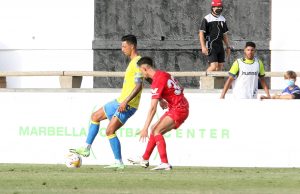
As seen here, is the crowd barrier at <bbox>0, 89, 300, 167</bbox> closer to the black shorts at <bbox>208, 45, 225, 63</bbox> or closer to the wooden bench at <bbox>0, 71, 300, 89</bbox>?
the wooden bench at <bbox>0, 71, 300, 89</bbox>

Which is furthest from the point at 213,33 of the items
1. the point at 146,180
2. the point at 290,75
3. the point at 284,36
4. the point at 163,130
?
the point at 146,180

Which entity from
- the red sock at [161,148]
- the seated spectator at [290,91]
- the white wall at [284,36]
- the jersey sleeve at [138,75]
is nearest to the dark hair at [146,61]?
the jersey sleeve at [138,75]

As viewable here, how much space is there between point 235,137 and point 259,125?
16.9 inches

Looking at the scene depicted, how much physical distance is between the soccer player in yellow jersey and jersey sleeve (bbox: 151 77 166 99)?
22.4 inches

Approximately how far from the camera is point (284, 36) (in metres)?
30.6

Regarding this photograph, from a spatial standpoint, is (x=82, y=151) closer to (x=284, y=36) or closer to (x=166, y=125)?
(x=166, y=125)

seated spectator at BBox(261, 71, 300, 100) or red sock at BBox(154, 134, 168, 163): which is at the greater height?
seated spectator at BBox(261, 71, 300, 100)

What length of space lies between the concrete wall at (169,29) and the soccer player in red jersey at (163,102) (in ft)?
37.6

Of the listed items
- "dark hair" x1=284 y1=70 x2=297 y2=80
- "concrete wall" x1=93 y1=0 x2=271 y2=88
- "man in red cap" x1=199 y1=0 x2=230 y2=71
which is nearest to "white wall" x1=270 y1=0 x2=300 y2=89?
"concrete wall" x1=93 y1=0 x2=271 y2=88

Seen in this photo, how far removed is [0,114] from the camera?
22172 millimetres

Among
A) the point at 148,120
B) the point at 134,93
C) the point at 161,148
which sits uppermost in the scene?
the point at 134,93

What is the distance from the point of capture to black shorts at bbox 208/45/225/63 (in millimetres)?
24203

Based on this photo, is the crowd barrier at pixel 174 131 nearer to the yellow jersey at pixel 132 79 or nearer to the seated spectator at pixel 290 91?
the seated spectator at pixel 290 91

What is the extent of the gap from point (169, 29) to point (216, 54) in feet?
22.1
